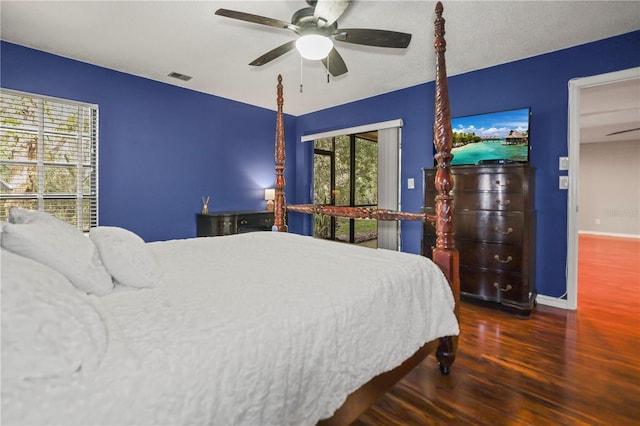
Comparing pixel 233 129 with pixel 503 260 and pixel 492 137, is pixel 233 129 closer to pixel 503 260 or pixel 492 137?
pixel 492 137

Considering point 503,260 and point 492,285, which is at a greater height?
point 503,260

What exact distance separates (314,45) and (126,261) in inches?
67.7

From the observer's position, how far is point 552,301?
3211mm

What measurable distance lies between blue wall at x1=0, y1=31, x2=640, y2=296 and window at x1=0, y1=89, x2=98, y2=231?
0.11 meters

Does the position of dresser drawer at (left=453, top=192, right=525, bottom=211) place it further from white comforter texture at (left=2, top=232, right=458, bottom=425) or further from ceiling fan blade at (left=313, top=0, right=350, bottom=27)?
ceiling fan blade at (left=313, top=0, right=350, bottom=27)

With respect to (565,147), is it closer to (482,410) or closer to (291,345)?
(482,410)

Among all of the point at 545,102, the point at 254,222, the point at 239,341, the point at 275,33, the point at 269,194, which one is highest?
the point at 275,33

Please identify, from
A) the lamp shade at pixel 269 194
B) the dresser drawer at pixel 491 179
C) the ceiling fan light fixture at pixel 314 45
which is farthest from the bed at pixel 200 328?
the lamp shade at pixel 269 194

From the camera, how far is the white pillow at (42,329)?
0.63 m

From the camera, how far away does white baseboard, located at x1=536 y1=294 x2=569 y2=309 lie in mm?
3137

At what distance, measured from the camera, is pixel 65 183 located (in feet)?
11.3

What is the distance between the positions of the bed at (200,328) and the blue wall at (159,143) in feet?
8.60

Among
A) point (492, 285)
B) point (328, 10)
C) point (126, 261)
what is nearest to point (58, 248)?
point (126, 261)

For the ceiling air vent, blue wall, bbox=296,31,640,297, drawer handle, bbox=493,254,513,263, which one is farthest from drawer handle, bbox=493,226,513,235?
the ceiling air vent
